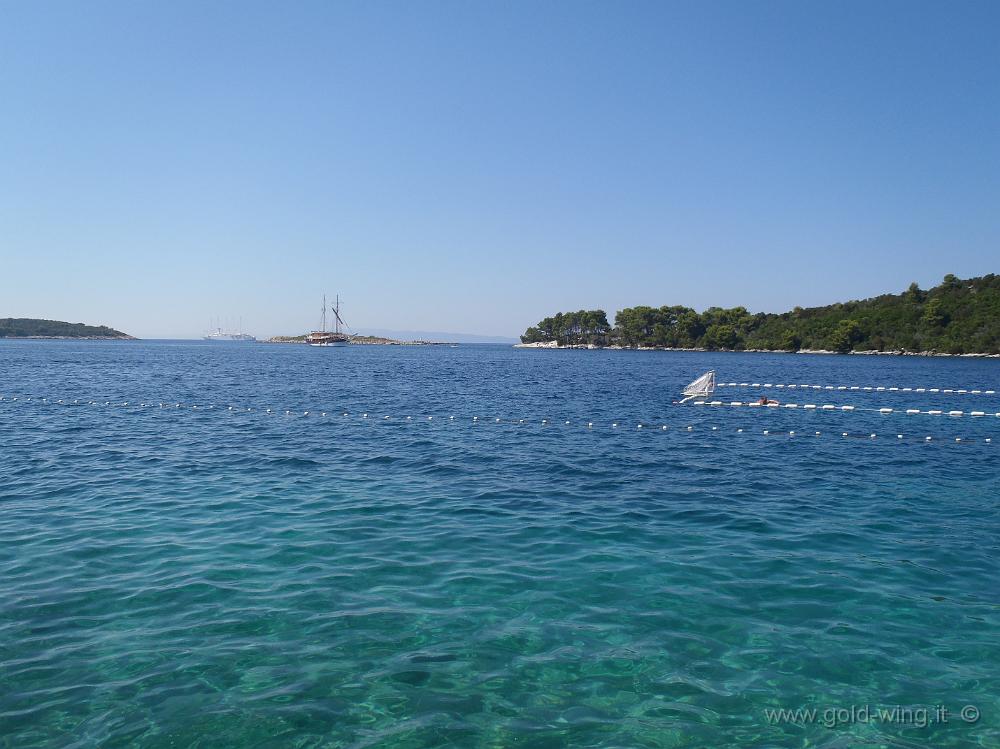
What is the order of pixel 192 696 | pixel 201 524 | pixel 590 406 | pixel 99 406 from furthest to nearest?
pixel 590 406 < pixel 99 406 < pixel 201 524 < pixel 192 696

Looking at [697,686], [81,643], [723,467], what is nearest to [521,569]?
[697,686]

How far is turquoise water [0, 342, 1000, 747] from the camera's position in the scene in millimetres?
8195

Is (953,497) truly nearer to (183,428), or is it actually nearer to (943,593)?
(943,593)

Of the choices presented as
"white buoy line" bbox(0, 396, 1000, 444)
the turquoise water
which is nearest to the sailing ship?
"white buoy line" bbox(0, 396, 1000, 444)

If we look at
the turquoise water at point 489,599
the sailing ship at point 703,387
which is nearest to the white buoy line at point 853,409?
the sailing ship at point 703,387

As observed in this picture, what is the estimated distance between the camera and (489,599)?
1181 centimetres

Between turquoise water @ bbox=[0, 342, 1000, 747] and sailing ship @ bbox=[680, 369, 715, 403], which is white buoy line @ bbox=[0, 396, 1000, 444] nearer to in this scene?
sailing ship @ bbox=[680, 369, 715, 403]

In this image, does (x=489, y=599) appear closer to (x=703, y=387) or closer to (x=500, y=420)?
(x=500, y=420)

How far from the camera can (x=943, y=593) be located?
12.5 m

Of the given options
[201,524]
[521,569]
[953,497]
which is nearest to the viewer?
[521,569]

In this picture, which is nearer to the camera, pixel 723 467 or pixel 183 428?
pixel 723 467

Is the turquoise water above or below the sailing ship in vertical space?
below

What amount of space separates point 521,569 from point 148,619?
681 centimetres

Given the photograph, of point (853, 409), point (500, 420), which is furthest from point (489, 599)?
point (853, 409)
